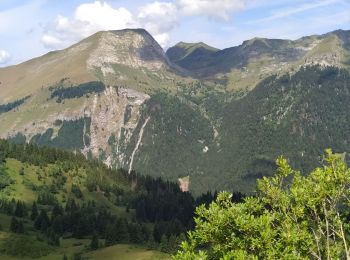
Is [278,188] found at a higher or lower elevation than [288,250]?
higher

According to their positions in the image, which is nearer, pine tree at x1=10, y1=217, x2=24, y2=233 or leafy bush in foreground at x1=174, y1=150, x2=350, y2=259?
leafy bush in foreground at x1=174, y1=150, x2=350, y2=259

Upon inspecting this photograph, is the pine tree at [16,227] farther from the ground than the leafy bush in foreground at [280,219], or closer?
closer

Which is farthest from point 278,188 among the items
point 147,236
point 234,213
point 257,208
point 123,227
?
point 147,236

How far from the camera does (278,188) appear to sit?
3145 cm

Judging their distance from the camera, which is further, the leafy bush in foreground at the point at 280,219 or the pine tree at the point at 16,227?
the pine tree at the point at 16,227

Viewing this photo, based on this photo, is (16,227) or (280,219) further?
(16,227)

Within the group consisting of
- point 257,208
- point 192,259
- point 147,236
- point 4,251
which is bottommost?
point 147,236

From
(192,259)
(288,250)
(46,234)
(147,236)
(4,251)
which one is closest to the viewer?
(288,250)

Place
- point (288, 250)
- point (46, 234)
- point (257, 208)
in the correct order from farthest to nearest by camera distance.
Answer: point (46, 234)
point (257, 208)
point (288, 250)

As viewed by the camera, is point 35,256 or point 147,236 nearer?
point 35,256

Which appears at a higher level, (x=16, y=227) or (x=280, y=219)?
(x=280, y=219)

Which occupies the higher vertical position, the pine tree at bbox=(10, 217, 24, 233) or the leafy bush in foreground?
the leafy bush in foreground

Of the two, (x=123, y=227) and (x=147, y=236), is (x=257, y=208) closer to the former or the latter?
(x=123, y=227)

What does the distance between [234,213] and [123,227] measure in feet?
530
